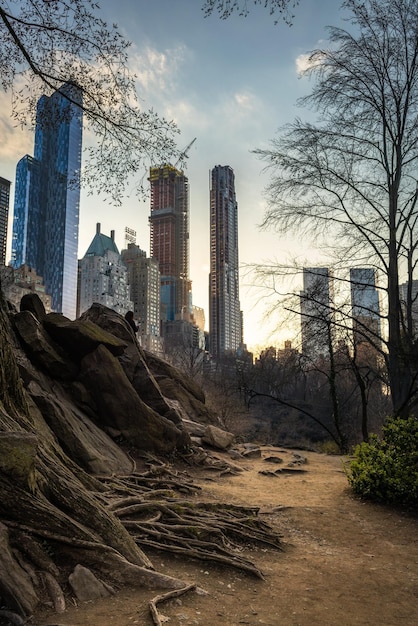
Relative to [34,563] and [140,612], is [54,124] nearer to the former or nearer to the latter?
[34,563]

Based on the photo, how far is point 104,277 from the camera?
3376 inches

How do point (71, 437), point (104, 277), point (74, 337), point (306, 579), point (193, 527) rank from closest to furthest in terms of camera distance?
point (306, 579) → point (193, 527) → point (71, 437) → point (74, 337) → point (104, 277)

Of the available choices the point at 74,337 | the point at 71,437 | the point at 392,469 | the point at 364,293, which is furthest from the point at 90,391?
the point at 364,293

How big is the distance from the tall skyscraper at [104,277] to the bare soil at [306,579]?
7446 cm

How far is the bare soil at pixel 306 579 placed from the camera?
304cm

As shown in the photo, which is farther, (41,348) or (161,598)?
(41,348)

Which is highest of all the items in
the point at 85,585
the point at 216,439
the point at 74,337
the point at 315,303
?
the point at 315,303

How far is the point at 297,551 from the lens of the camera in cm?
517

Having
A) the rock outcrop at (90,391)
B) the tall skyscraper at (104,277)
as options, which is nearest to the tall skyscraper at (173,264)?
the tall skyscraper at (104,277)

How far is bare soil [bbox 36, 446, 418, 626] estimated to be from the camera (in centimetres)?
304

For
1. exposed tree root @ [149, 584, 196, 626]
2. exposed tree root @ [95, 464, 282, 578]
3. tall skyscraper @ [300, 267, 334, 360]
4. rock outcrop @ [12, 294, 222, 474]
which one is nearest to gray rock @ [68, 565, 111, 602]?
exposed tree root @ [149, 584, 196, 626]

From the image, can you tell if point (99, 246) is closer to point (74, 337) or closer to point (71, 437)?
point (74, 337)

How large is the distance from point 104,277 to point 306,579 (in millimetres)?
84817

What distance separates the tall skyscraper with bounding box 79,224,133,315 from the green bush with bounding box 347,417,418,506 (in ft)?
241
